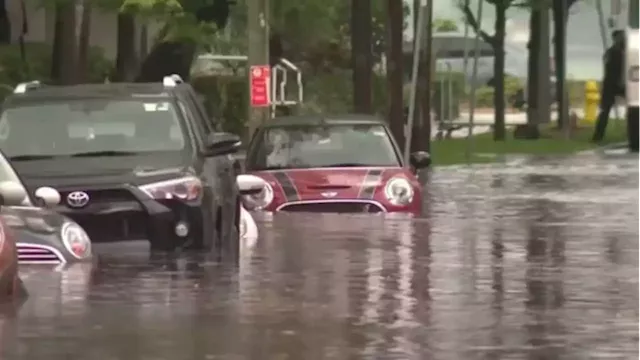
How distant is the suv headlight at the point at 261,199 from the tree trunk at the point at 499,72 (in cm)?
3190

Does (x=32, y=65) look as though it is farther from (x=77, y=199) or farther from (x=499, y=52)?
(x=499, y=52)

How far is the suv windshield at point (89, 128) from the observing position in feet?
Answer: 53.9

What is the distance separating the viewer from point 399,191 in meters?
20.5

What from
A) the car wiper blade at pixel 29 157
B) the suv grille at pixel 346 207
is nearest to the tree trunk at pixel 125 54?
the suv grille at pixel 346 207

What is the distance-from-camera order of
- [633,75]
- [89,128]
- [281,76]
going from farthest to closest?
[281,76]
[633,75]
[89,128]

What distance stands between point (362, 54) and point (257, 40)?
8.43m

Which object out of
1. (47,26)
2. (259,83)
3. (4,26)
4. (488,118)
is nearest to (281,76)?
(47,26)

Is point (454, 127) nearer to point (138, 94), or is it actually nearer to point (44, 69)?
point (44, 69)

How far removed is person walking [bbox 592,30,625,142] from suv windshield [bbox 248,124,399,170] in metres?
25.3

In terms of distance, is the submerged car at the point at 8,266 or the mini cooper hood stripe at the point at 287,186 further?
the mini cooper hood stripe at the point at 287,186

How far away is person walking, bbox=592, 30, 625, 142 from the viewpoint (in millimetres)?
46844

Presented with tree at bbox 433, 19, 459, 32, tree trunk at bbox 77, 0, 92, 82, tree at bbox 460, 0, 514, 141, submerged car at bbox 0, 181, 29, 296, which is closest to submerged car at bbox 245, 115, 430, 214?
submerged car at bbox 0, 181, 29, 296

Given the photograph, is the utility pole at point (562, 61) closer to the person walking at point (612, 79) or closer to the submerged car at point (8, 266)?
the person walking at point (612, 79)

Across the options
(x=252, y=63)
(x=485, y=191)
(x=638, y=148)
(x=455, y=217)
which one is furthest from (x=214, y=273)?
(x=638, y=148)
